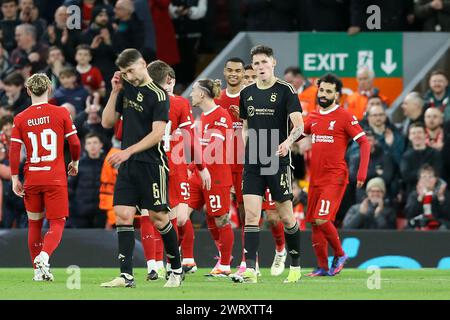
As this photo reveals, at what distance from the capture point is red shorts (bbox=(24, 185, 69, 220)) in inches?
547

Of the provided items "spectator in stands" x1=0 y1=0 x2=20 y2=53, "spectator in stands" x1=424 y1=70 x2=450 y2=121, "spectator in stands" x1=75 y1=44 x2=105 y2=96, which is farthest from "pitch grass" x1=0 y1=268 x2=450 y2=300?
"spectator in stands" x1=0 y1=0 x2=20 y2=53

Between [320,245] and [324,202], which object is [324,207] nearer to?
[324,202]

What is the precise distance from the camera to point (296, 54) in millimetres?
20656

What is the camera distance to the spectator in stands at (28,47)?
21.1 meters

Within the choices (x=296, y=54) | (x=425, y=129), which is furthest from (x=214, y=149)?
(x=296, y=54)

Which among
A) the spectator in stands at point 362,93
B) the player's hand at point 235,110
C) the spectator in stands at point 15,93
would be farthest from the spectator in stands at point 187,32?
the player's hand at point 235,110

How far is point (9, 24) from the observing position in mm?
21797

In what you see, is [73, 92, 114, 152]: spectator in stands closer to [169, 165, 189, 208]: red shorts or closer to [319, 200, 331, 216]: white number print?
[169, 165, 189, 208]: red shorts

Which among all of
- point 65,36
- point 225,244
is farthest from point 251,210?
point 65,36

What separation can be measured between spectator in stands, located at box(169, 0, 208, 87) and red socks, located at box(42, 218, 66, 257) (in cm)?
848

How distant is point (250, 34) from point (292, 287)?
8.60 m

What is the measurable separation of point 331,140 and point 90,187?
4.48 m

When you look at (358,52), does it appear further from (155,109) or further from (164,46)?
(155,109)

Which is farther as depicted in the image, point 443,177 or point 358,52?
point 358,52
